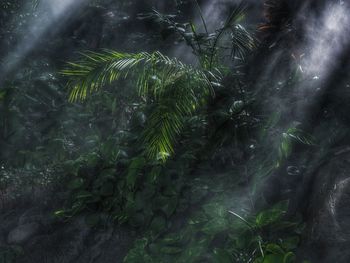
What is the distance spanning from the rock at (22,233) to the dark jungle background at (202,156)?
0.06 feet

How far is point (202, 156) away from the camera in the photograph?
542cm

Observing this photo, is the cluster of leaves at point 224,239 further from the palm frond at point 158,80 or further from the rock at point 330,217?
the palm frond at point 158,80

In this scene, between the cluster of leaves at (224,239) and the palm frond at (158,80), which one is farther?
the palm frond at (158,80)

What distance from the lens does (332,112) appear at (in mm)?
4824

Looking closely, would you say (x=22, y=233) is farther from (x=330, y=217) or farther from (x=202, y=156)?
(x=330, y=217)

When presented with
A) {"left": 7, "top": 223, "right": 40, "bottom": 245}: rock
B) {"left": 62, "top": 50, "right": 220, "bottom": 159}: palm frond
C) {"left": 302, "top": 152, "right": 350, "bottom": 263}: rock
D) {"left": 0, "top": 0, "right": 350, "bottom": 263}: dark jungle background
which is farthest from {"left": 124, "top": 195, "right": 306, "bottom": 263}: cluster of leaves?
{"left": 7, "top": 223, "right": 40, "bottom": 245}: rock

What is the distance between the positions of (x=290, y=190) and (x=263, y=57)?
235 cm

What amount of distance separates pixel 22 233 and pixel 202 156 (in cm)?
241

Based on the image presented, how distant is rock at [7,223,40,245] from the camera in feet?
18.1

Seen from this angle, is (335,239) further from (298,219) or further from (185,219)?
(185,219)

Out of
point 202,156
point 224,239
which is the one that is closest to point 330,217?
point 224,239

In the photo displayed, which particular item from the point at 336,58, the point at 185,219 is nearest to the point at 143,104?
the point at 185,219

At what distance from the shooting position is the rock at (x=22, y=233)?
5504mm

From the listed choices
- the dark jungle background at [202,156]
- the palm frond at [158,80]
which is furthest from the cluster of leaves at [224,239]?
the palm frond at [158,80]
